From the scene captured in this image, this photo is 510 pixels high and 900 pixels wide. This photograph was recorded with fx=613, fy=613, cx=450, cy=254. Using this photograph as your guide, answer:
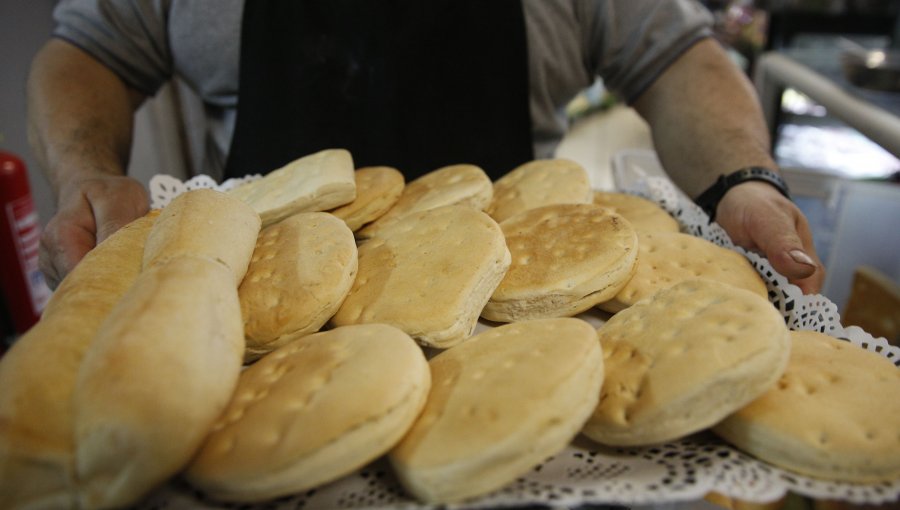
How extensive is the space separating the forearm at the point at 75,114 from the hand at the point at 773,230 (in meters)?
1.41

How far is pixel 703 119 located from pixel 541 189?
0.60 metres

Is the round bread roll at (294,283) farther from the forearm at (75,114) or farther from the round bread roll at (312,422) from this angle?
the forearm at (75,114)

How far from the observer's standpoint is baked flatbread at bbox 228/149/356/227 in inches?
41.7

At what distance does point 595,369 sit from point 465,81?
1009mm

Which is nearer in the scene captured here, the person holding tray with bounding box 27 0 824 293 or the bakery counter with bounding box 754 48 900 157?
the person holding tray with bounding box 27 0 824 293

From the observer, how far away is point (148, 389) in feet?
1.91

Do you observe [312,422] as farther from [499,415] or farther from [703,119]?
[703,119]

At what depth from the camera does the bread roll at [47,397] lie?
0.57 metres

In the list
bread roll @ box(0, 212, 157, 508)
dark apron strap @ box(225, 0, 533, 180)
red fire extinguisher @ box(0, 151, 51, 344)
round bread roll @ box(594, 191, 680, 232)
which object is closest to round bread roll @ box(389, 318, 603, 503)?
bread roll @ box(0, 212, 157, 508)

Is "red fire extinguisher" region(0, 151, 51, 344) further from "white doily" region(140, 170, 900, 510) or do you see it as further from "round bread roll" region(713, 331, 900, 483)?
"round bread roll" region(713, 331, 900, 483)

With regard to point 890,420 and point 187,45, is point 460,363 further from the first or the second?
point 187,45

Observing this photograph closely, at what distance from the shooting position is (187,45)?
1622 millimetres

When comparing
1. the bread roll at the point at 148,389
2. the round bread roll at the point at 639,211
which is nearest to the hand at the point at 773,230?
the round bread roll at the point at 639,211

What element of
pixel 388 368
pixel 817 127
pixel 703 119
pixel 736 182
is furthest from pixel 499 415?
pixel 817 127
